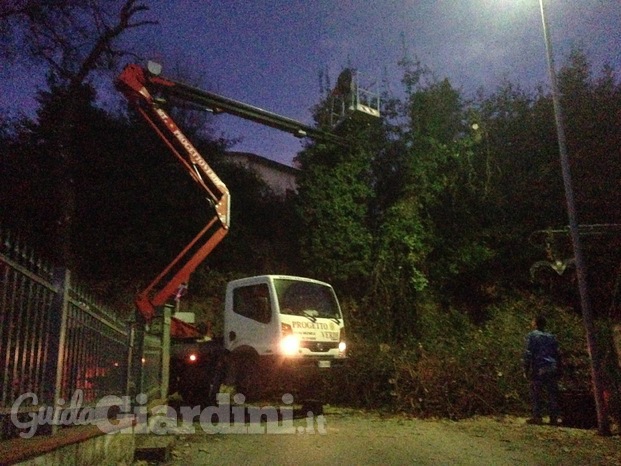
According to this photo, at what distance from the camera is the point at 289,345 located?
33.8 feet

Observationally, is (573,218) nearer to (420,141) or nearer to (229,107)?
(229,107)

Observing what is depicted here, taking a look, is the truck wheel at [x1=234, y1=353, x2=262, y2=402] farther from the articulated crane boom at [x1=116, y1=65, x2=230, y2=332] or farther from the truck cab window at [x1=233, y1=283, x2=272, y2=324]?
the articulated crane boom at [x1=116, y1=65, x2=230, y2=332]

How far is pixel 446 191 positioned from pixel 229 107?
9036 millimetres

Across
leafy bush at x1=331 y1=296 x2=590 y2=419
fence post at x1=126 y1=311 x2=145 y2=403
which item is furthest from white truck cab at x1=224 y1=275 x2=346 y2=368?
fence post at x1=126 y1=311 x2=145 y2=403

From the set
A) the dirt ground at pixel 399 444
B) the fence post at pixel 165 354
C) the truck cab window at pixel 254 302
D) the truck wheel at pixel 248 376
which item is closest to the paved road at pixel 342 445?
the dirt ground at pixel 399 444

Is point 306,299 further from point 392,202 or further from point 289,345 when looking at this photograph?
point 392,202

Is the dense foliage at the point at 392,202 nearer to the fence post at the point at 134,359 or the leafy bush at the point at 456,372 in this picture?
the leafy bush at the point at 456,372

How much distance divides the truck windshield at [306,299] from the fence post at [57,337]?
5371 millimetres

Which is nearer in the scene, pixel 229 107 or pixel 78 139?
pixel 229 107

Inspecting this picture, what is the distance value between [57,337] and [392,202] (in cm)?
1603

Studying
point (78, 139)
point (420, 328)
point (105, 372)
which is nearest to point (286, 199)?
point (78, 139)

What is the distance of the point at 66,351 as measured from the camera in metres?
5.77

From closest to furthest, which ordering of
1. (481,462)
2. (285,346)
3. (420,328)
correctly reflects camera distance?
(481,462)
(285,346)
(420,328)

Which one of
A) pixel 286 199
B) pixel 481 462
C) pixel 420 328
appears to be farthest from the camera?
pixel 286 199
